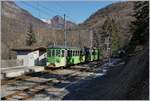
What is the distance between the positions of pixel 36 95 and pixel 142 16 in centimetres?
2702

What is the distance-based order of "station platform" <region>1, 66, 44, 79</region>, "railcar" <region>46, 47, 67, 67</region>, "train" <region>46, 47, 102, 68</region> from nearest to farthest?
"station platform" <region>1, 66, 44, 79</region> → "railcar" <region>46, 47, 67, 67</region> → "train" <region>46, 47, 102, 68</region>

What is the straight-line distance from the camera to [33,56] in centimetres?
6075

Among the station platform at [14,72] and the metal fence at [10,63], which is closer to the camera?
the station platform at [14,72]

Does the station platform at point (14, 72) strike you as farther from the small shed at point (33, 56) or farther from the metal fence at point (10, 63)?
the small shed at point (33, 56)

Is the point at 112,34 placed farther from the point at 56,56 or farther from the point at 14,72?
the point at 14,72

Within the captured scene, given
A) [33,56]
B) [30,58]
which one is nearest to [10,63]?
[30,58]

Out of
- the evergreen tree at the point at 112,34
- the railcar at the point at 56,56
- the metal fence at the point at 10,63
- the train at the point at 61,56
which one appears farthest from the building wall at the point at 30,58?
the evergreen tree at the point at 112,34

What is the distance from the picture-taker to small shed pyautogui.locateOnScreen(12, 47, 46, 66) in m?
60.3

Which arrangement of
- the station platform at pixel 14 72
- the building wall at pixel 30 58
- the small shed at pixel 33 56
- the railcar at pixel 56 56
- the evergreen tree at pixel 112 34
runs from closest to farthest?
the station platform at pixel 14 72, the railcar at pixel 56 56, the building wall at pixel 30 58, the small shed at pixel 33 56, the evergreen tree at pixel 112 34

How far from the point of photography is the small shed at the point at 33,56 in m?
60.3

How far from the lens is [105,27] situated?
131 m

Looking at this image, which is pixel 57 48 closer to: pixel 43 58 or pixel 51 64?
pixel 51 64

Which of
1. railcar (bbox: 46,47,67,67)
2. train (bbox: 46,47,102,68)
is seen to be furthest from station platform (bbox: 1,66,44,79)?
railcar (bbox: 46,47,67,67)

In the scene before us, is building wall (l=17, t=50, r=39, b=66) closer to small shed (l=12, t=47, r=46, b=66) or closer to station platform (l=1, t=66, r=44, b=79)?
small shed (l=12, t=47, r=46, b=66)
